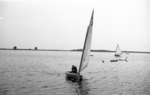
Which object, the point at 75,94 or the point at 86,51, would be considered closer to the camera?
the point at 75,94

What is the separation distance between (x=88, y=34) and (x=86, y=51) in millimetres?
2563

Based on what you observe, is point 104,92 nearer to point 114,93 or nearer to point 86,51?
point 114,93

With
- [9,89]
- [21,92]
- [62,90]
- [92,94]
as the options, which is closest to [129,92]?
[92,94]

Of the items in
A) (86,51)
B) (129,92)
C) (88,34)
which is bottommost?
(129,92)

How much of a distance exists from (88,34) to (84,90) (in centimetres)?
783

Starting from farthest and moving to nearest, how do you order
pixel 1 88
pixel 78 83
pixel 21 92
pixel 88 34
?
pixel 78 83
pixel 88 34
pixel 1 88
pixel 21 92

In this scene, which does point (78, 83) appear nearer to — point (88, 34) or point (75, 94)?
point (75, 94)

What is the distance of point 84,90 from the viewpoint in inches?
944

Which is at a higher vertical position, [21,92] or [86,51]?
[86,51]

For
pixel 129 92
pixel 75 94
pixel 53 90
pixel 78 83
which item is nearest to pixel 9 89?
pixel 53 90

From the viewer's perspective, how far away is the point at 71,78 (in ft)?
93.7

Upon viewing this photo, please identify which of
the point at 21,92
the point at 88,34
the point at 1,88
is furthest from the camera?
the point at 88,34

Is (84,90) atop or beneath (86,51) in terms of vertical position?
beneath

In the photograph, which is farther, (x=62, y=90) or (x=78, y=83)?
(x=78, y=83)
